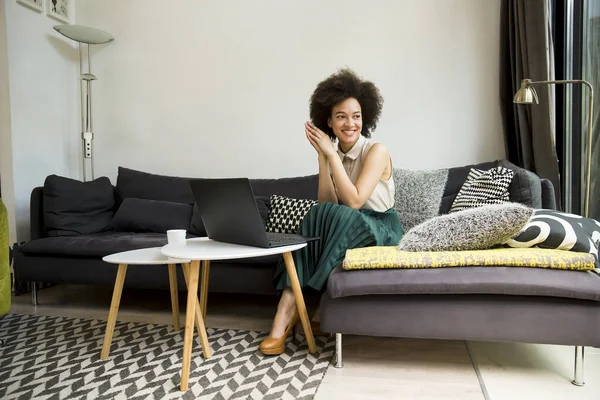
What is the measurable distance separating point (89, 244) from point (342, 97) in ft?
5.45

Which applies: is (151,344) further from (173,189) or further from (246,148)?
(246,148)

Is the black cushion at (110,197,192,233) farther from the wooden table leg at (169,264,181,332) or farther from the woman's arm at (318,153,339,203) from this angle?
the woman's arm at (318,153,339,203)

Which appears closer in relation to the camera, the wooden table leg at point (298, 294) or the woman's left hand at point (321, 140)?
the wooden table leg at point (298, 294)

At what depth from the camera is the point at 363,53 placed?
322cm

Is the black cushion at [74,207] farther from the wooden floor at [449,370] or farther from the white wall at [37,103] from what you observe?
the wooden floor at [449,370]

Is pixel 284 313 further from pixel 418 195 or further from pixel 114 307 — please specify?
pixel 418 195

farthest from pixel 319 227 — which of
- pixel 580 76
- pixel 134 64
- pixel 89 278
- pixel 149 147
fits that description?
pixel 134 64

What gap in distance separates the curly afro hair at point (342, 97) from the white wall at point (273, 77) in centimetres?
88

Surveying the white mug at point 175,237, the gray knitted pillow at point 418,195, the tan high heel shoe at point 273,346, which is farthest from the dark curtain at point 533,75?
the white mug at point 175,237

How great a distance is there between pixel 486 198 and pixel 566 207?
0.70 metres

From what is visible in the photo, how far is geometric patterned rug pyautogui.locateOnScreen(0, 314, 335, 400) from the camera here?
1.55m

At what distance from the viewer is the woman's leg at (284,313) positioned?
1.88 meters

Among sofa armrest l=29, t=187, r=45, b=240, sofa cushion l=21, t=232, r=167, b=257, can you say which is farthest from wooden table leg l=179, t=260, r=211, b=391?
sofa armrest l=29, t=187, r=45, b=240

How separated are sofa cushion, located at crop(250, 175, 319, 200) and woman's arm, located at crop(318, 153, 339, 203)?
2.12ft
